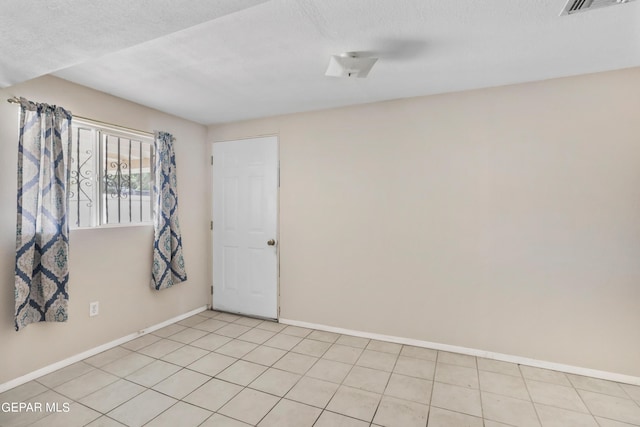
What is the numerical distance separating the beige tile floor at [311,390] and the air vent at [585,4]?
2.39 m

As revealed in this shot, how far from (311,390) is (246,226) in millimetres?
2044

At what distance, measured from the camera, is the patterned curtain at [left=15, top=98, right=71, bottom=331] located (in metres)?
2.15

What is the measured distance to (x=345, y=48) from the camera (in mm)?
1972

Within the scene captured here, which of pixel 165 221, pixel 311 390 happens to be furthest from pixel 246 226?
pixel 311 390

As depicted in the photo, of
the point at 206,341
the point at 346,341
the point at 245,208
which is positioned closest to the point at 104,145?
the point at 245,208

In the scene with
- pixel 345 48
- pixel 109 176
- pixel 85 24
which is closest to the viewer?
pixel 85 24

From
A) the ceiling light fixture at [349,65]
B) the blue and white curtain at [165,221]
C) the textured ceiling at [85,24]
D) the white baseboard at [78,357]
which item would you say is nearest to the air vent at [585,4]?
the ceiling light fixture at [349,65]

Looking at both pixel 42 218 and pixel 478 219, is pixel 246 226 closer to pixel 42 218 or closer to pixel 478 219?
pixel 42 218

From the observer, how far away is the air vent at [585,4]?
1.42 metres

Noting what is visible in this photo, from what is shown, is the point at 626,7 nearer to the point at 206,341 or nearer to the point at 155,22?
the point at 155,22

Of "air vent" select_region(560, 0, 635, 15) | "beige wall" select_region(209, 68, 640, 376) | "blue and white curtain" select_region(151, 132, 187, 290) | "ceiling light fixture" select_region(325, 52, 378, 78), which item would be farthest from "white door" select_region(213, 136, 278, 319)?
"air vent" select_region(560, 0, 635, 15)

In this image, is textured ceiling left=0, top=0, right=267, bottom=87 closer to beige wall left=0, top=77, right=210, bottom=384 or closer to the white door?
beige wall left=0, top=77, right=210, bottom=384

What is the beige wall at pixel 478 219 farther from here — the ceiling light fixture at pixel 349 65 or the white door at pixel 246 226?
the ceiling light fixture at pixel 349 65

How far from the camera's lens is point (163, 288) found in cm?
323
